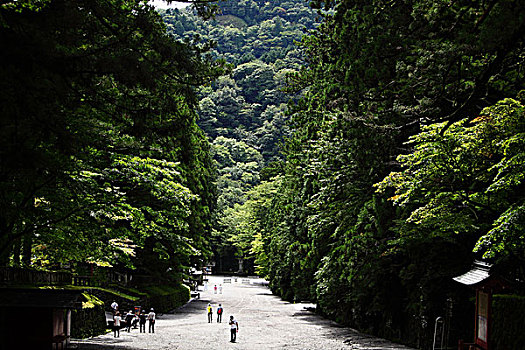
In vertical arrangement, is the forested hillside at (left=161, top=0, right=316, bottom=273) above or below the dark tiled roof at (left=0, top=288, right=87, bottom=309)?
above

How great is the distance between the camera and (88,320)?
20.6 metres

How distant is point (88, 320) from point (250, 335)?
683 cm

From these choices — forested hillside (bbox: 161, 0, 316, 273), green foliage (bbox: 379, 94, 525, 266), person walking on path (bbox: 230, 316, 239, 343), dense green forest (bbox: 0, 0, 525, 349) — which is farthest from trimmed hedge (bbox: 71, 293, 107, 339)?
forested hillside (bbox: 161, 0, 316, 273)

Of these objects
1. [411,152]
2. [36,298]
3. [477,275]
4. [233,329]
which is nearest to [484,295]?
[477,275]

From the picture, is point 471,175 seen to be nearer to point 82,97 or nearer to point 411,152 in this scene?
point 411,152

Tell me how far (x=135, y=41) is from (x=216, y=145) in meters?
103

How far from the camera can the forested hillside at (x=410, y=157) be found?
35.8ft

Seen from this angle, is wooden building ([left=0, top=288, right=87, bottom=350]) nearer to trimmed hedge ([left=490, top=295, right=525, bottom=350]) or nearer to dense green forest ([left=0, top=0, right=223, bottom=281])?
dense green forest ([left=0, top=0, right=223, bottom=281])

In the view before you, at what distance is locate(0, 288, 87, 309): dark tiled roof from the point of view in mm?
14155

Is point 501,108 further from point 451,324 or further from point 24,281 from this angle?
point 24,281

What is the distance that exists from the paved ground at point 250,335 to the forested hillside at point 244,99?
1716 inches

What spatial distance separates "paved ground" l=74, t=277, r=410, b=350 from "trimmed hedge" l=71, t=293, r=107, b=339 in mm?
440

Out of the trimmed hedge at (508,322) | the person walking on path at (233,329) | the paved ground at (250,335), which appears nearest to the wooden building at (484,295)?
the trimmed hedge at (508,322)

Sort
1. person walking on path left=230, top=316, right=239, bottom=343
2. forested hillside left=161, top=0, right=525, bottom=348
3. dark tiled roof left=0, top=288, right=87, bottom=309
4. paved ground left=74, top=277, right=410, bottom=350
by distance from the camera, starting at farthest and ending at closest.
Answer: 1. person walking on path left=230, top=316, right=239, bottom=343
2. paved ground left=74, top=277, right=410, bottom=350
3. dark tiled roof left=0, top=288, right=87, bottom=309
4. forested hillside left=161, top=0, right=525, bottom=348
